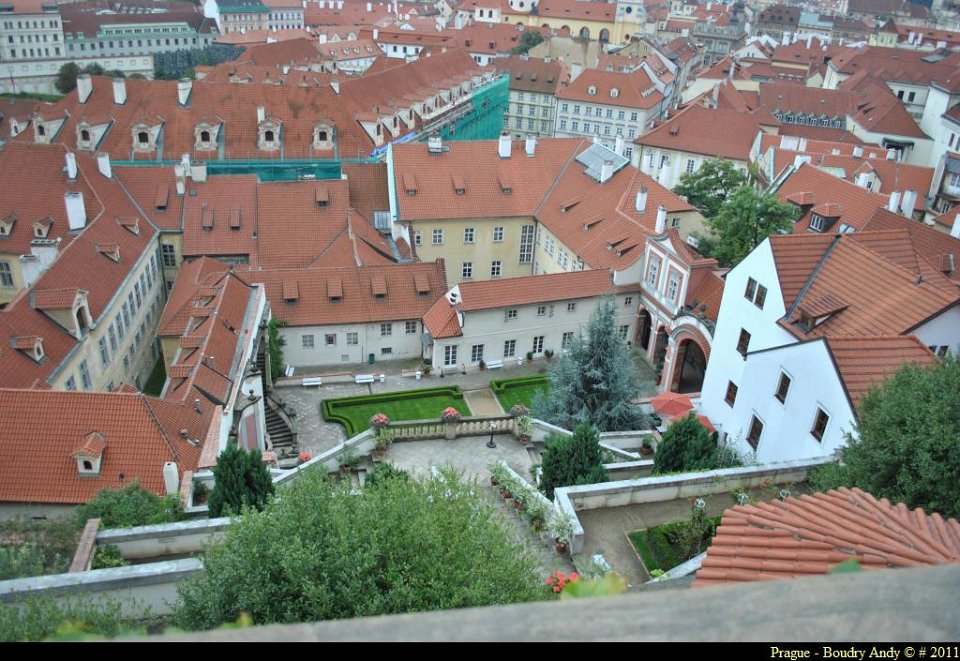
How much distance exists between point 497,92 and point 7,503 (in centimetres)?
7619

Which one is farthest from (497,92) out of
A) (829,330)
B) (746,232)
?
(829,330)

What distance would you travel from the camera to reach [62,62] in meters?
120

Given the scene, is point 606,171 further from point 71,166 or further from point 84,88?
point 84,88

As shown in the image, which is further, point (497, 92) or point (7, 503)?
point (497, 92)

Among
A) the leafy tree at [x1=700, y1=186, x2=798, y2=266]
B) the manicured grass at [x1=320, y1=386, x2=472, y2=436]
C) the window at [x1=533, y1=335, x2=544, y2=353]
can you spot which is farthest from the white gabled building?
the manicured grass at [x1=320, y1=386, x2=472, y2=436]

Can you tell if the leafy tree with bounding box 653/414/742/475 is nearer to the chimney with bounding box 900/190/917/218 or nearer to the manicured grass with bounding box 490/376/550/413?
the manicured grass with bounding box 490/376/550/413

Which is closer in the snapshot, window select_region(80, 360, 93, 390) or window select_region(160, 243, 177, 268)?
window select_region(80, 360, 93, 390)

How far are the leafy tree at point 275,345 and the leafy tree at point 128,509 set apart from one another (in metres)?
15.2

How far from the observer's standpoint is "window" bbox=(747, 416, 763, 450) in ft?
83.0

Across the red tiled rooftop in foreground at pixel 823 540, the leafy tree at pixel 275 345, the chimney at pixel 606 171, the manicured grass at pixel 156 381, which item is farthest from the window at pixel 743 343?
the manicured grass at pixel 156 381

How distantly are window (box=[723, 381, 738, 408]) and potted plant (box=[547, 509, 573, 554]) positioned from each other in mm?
12572

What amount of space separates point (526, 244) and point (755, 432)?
90.2 ft

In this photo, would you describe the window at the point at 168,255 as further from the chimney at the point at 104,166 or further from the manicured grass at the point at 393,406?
the manicured grass at the point at 393,406

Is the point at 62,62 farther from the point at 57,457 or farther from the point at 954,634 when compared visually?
the point at 954,634
